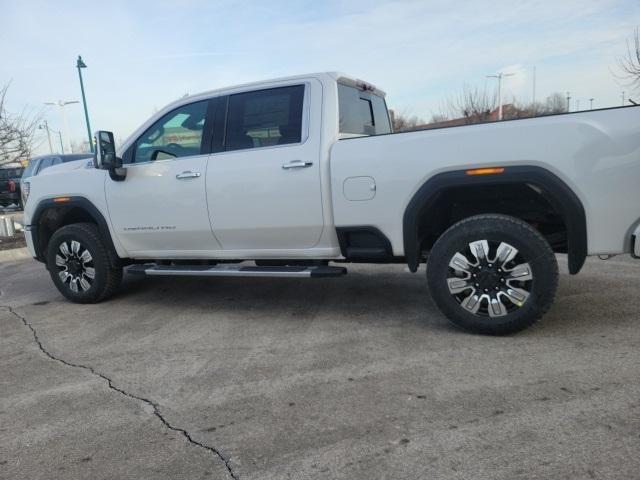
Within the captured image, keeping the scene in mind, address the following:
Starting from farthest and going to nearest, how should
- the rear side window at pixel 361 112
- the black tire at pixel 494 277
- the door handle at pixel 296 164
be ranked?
the rear side window at pixel 361 112 → the door handle at pixel 296 164 → the black tire at pixel 494 277

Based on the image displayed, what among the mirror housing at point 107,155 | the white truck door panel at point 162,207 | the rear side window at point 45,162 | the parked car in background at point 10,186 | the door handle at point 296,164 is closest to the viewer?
the door handle at point 296,164

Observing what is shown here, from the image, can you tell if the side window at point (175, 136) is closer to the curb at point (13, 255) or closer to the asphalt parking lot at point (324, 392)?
the asphalt parking lot at point (324, 392)

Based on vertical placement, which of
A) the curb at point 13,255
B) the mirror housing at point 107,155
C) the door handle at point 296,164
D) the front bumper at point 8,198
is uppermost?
the mirror housing at point 107,155

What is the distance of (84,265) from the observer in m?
5.45

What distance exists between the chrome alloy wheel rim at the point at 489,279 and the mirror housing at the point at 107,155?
10.7 ft

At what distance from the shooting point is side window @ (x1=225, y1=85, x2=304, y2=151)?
4.37m

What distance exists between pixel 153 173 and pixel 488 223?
306 centimetres

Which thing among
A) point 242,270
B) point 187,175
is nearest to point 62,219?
point 187,175

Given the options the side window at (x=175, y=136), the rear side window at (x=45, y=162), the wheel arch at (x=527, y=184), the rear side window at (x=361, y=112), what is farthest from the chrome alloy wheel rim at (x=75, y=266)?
the rear side window at (x=45, y=162)

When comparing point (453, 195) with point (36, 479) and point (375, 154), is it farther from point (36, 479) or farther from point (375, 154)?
point (36, 479)

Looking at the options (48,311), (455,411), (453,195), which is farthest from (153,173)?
(455,411)

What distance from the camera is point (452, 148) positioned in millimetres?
3658

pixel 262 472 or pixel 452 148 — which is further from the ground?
pixel 452 148

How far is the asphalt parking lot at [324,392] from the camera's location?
2.38 m
